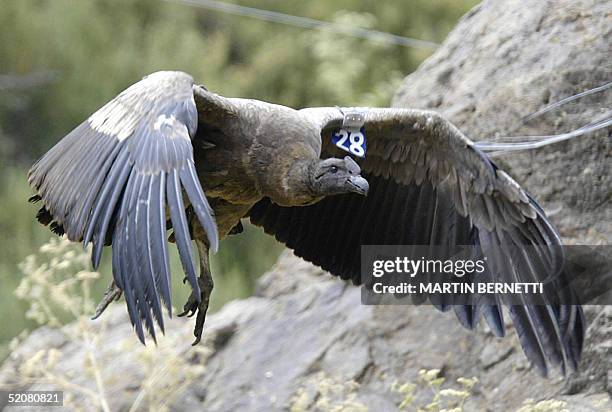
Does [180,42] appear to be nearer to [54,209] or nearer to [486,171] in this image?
[486,171]

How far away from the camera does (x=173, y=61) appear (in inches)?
515

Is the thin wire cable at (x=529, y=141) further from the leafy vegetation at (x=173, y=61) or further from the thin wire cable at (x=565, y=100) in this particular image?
the leafy vegetation at (x=173, y=61)

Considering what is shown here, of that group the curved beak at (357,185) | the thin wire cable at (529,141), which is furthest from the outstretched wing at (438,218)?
the curved beak at (357,185)

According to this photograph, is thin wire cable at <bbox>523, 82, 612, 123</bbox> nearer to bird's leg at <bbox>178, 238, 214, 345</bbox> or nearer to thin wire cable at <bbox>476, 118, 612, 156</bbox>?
thin wire cable at <bbox>476, 118, 612, 156</bbox>

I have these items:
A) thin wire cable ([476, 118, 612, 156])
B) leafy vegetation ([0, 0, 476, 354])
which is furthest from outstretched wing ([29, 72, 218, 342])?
leafy vegetation ([0, 0, 476, 354])

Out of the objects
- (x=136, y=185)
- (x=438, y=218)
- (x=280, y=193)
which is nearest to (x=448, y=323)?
(x=438, y=218)

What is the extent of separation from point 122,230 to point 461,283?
2305 mm

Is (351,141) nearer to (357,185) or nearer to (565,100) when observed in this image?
(357,185)

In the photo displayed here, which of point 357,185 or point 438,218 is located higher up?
point 357,185

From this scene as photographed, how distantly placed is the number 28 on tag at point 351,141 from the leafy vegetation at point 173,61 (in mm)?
5073

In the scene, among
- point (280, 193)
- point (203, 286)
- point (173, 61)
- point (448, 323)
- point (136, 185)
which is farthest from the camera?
point (173, 61)

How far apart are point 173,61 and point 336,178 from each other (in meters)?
7.79

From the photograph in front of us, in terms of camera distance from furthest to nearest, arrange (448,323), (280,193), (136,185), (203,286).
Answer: (448,323)
(203,286)
(280,193)
(136,185)

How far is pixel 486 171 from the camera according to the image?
651 cm
